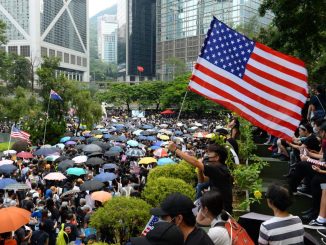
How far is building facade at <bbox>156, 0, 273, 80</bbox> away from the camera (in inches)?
3024

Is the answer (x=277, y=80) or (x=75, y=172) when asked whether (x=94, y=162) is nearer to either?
(x=75, y=172)

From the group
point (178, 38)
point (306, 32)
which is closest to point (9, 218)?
point (306, 32)

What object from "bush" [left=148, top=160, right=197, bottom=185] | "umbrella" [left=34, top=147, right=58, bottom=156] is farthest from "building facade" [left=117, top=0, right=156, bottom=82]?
"bush" [left=148, top=160, right=197, bottom=185]

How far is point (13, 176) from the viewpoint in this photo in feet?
41.9

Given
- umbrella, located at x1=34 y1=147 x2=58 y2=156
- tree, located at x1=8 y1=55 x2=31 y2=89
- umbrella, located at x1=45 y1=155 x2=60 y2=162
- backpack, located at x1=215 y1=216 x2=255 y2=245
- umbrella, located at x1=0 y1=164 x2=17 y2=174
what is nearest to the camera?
backpack, located at x1=215 y1=216 x2=255 y2=245

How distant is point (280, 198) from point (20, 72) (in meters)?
66.1

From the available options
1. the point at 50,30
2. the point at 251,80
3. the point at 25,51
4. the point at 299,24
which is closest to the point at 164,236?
the point at 251,80

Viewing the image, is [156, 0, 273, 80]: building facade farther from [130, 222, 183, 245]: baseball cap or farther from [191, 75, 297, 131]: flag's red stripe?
[130, 222, 183, 245]: baseball cap

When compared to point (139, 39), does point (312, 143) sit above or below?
below

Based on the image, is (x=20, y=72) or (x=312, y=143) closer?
(x=312, y=143)

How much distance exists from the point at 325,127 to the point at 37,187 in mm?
8231

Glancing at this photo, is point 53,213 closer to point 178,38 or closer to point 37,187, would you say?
point 37,187

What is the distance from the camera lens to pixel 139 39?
12081 centimetres

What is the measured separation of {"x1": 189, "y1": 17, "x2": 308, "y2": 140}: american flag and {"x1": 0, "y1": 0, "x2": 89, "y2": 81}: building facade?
75.4 m
